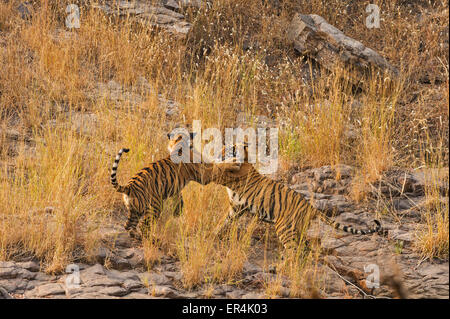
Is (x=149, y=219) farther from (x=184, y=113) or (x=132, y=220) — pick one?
(x=184, y=113)

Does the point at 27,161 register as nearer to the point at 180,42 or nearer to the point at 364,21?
the point at 180,42

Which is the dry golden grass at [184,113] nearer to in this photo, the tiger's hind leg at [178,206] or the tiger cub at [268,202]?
the tiger's hind leg at [178,206]

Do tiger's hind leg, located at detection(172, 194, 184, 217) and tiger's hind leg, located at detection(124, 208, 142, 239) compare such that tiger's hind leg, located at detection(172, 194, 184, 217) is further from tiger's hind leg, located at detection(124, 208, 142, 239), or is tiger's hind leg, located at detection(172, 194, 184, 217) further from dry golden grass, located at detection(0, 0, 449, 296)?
tiger's hind leg, located at detection(124, 208, 142, 239)

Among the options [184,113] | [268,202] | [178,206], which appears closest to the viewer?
[268,202]

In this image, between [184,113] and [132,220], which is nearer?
[132,220]

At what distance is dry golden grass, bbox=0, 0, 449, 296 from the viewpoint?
485 centimetres

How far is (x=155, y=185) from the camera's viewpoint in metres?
4.91

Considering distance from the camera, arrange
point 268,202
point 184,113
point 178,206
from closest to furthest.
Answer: point 268,202 < point 178,206 < point 184,113

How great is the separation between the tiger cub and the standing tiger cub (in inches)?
8.7

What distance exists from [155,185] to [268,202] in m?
0.91

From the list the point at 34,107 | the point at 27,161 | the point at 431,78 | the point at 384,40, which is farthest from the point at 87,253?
the point at 384,40

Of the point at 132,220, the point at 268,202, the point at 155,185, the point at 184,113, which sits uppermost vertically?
the point at 184,113

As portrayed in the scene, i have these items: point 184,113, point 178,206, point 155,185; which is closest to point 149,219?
point 155,185

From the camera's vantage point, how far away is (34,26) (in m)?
8.69
